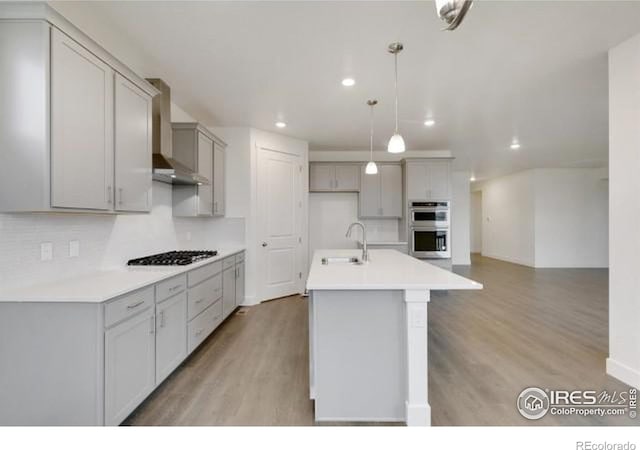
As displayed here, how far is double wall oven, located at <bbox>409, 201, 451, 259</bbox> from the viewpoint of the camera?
5.44 meters

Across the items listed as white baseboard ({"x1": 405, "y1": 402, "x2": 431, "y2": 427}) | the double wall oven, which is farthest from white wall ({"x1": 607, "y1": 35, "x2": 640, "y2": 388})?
the double wall oven

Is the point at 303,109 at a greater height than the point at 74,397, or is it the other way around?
the point at 303,109

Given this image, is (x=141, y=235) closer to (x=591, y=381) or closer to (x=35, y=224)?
(x=35, y=224)

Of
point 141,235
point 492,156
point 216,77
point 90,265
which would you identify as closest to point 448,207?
point 492,156

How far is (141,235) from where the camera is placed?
10.2ft

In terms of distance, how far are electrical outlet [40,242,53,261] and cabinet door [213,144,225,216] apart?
2.14m

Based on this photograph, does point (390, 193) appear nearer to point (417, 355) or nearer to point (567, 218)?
point (417, 355)

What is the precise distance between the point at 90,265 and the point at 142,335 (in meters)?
0.80

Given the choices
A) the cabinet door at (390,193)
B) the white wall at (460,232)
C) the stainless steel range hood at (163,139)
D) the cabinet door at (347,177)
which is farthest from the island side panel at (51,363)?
the white wall at (460,232)

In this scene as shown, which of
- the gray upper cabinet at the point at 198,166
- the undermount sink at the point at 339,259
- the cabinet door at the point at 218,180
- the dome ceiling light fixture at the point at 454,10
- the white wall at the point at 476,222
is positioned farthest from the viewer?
the white wall at the point at 476,222

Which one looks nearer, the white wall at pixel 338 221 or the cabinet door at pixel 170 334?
the cabinet door at pixel 170 334

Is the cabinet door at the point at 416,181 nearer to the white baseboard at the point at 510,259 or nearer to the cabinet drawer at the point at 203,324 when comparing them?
the cabinet drawer at the point at 203,324

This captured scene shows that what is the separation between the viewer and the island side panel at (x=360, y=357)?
1966 millimetres

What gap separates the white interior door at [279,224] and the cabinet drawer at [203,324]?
4.26 feet
